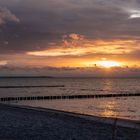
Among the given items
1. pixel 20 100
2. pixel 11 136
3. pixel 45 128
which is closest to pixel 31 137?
pixel 11 136

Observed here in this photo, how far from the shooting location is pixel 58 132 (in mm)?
17438

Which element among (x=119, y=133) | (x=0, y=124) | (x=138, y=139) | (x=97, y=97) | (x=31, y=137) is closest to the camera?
(x=31, y=137)

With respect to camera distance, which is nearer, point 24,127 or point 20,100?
point 24,127

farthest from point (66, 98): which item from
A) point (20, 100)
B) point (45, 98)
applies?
point (20, 100)

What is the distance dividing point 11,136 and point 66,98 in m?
73.4

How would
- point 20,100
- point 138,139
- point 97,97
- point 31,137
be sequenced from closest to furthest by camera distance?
1. point 31,137
2. point 138,139
3. point 20,100
4. point 97,97

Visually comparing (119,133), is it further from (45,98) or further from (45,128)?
(45,98)

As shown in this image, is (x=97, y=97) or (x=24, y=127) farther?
(x=97, y=97)

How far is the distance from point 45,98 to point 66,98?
537cm

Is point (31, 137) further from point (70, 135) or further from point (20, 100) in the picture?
point (20, 100)

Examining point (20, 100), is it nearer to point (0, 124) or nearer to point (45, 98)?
point (45, 98)

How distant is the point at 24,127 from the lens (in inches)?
742

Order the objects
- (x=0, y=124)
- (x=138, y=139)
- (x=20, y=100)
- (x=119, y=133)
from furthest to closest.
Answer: (x=20, y=100), (x=0, y=124), (x=119, y=133), (x=138, y=139)

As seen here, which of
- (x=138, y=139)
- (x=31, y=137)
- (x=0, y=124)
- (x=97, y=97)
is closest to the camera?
(x=31, y=137)
